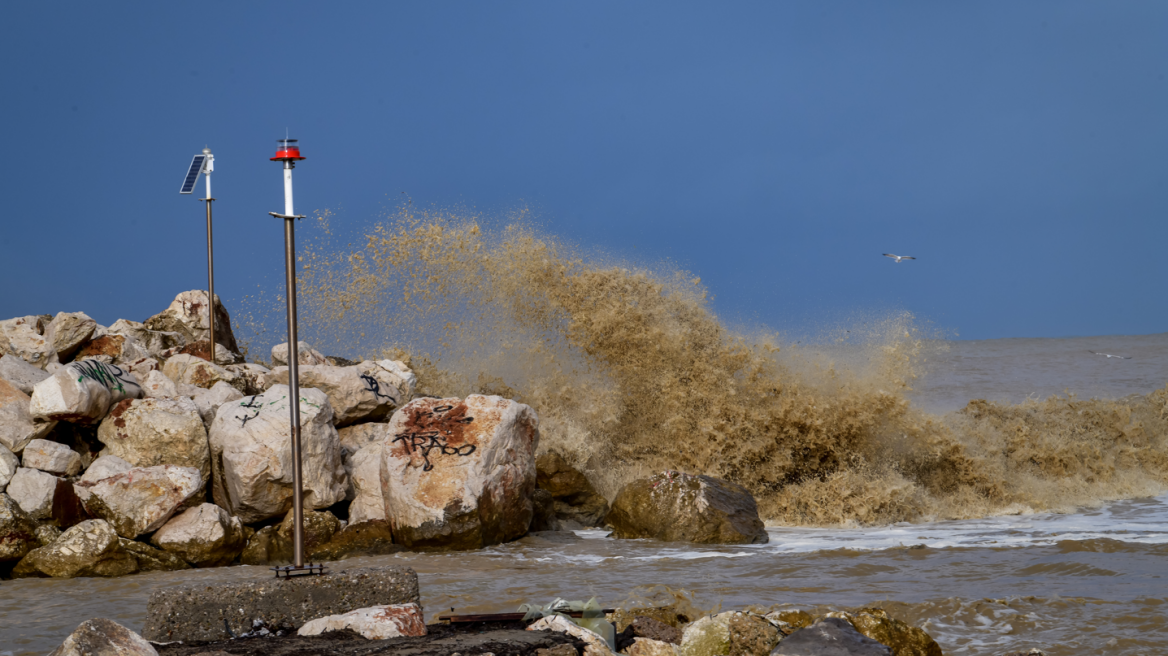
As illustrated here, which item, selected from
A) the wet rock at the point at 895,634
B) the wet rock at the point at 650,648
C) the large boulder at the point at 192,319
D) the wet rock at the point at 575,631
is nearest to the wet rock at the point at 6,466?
the large boulder at the point at 192,319

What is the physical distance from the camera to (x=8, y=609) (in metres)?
7.61

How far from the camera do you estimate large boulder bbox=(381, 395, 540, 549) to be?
33.1ft

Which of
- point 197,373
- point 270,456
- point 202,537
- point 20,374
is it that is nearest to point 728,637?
point 270,456

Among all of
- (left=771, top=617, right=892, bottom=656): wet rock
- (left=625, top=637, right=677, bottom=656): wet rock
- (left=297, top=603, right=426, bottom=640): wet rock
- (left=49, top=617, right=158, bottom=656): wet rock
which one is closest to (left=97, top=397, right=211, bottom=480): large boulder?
(left=297, top=603, right=426, bottom=640): wet rock

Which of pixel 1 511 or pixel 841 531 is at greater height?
pixel 1 511

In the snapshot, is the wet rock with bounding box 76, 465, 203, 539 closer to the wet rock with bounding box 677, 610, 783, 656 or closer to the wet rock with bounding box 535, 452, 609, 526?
the wet rock with bounding box 535, 452, 609, 526

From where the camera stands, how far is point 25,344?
12.2 metres

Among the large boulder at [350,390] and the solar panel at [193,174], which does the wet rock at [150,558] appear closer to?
the large boulder at [350,390]

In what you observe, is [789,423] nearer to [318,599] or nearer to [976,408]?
[976,408]

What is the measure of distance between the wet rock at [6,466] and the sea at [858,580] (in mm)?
1130

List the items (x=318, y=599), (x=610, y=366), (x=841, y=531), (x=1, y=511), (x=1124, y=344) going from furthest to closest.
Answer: (x=1124, y=344) < (x=610, y=366) < (x=841, y=531) < (x=1, y=511) < (x=318, y=599)

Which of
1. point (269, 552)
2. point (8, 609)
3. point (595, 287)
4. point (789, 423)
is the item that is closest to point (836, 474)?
point (789, 423)

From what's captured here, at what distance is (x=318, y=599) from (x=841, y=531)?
8.01 meters

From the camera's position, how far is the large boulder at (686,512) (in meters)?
10.8
